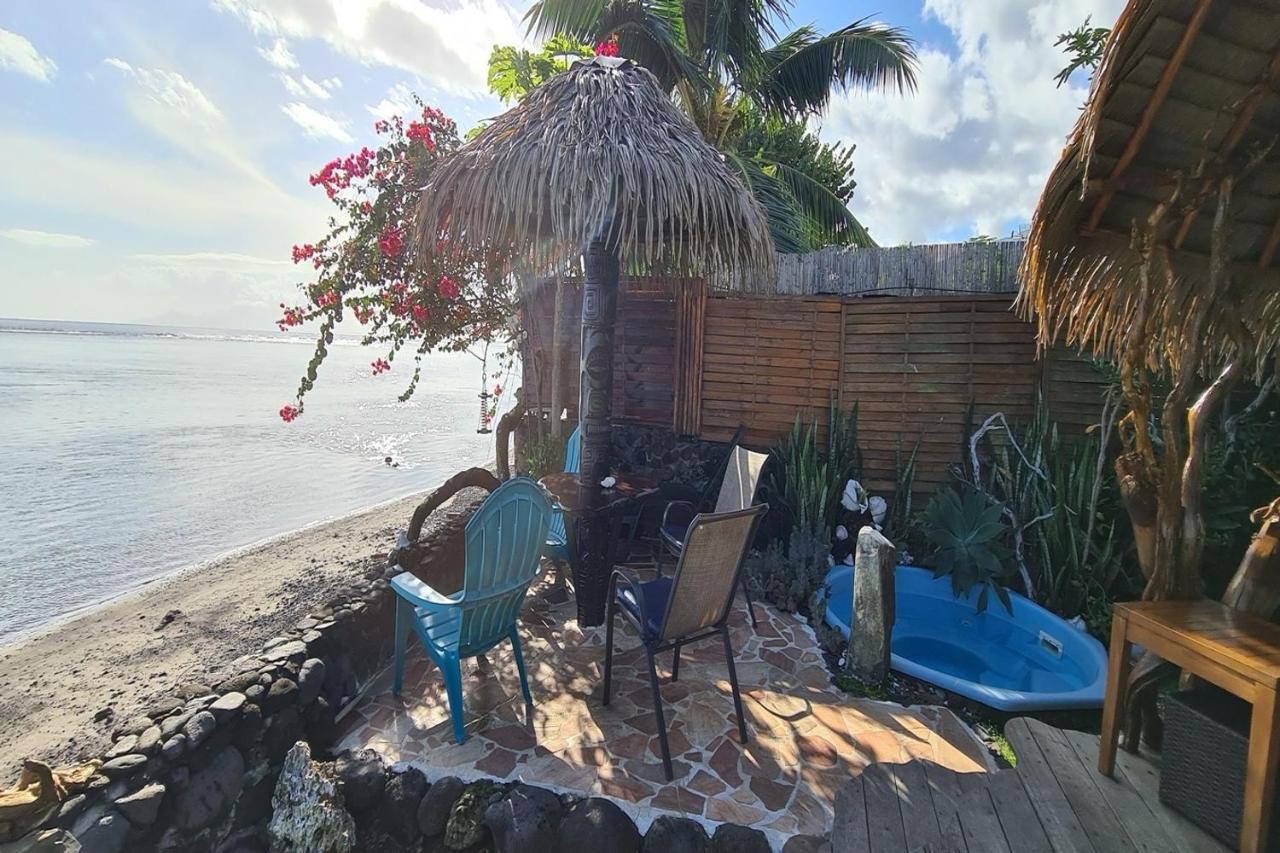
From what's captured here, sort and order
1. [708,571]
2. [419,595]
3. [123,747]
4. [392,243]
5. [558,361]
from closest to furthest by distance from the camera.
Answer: [123,747] → [708,571] → [419,595] → [392,243] → [558,361]

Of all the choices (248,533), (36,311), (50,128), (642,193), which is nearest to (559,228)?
(642,193)

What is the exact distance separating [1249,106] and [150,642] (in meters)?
7.84

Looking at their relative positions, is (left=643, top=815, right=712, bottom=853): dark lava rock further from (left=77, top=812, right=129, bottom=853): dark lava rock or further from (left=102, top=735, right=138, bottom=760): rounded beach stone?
(left=102, top=735, right=138, bottom=760): rounded beach stone

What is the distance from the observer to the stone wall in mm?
2025

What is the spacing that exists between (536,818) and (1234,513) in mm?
4568

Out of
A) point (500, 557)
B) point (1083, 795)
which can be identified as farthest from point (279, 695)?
point (1083, 795)

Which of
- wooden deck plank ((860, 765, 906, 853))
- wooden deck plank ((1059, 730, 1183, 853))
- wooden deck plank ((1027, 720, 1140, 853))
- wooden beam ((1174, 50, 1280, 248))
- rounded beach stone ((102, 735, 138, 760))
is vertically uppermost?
wooden beam ((1174, 50, 1280, 248))

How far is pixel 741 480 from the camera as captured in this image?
4.31 metres

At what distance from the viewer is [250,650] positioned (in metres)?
4.77

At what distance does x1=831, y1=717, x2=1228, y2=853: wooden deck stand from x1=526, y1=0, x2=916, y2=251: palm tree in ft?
22.7

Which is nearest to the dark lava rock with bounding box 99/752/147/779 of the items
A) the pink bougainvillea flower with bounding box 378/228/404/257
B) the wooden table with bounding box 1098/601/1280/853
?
the wooden table with bounding box 1098/601/1280/853

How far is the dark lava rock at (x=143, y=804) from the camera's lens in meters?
2.03

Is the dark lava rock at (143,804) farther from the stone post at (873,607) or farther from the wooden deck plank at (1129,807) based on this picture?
the wooden deck plank at (1129,807)

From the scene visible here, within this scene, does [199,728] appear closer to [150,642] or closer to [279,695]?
A: [279,695]
